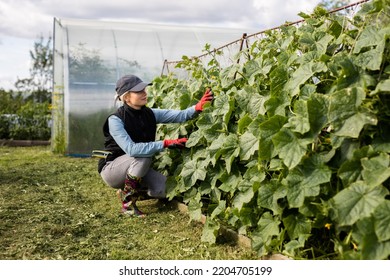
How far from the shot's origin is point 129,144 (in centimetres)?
468

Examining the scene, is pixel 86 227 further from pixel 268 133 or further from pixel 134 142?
pixel 268 133

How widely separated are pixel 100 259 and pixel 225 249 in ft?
2.88

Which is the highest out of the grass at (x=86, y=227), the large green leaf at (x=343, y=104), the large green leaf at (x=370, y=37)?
the large green leaf at (x=370, y=37)

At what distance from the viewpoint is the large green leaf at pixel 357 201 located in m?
2.43

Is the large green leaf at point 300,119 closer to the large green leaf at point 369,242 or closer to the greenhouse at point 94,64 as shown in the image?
the large green leaf at point 369,242

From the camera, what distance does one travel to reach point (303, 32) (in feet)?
11.2

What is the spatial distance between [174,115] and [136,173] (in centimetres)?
65

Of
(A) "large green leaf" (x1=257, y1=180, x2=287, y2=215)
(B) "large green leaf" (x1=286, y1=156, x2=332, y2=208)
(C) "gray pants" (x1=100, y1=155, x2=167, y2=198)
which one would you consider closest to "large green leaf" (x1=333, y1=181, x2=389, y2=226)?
(B) "large green leaf" (x1=286, y1=156, x2=332, y2=208)

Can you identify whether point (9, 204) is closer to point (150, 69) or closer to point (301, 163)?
point (301, 163)

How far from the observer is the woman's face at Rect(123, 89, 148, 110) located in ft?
15.8

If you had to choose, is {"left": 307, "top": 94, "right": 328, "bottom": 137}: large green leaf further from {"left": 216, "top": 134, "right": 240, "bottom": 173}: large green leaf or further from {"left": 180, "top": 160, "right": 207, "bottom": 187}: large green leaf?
{"left": 180, "top": 160, "right": 207, "bottom": 187}: large green leaf

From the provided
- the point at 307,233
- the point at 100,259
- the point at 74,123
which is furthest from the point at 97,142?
the point at 307,233

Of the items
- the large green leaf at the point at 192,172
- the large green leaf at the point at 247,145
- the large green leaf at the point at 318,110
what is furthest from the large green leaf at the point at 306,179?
the large green leaf at the point at 192,172

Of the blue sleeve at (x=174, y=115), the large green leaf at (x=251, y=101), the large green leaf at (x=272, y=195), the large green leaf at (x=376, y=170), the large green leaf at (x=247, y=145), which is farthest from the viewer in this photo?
the blue sleeve at (x=174, y=115)
